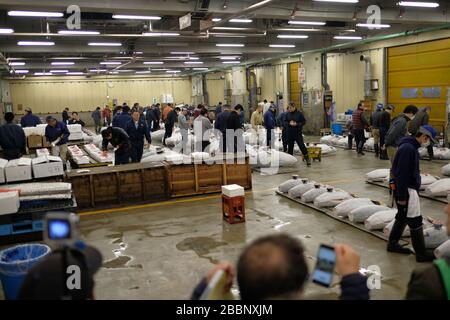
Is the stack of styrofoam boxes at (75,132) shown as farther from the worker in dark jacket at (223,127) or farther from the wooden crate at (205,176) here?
the wooden crate at (205,176)

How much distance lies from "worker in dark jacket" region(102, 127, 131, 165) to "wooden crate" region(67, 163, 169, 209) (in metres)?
0.55

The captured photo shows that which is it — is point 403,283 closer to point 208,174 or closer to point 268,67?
point 208,174

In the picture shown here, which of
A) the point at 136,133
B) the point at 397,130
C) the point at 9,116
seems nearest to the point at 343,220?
the point at 397,130

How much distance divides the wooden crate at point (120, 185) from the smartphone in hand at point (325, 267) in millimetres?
7532

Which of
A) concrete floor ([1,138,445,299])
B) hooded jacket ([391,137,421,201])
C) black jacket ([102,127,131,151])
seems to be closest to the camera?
concrete floor ([1,138,445,299])

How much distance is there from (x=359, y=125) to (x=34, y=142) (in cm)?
1276

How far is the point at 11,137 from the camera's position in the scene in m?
10.1

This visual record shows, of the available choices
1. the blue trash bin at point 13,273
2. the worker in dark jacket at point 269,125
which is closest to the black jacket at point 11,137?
the blue trash bin at point 13,273

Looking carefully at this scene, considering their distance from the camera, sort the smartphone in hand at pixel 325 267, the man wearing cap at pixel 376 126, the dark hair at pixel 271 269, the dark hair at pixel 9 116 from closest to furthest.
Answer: the dark hair at pixel 271 269, the smartphone in hand at pixel 325 267, the dark hair at pixel 9 116, the man wearing cap at pixel 376 126

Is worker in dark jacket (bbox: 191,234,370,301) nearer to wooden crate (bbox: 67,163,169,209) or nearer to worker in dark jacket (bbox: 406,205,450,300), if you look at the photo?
worker in dark jacket (bbox: 406,205,450,300)

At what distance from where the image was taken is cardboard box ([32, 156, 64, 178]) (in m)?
8.12

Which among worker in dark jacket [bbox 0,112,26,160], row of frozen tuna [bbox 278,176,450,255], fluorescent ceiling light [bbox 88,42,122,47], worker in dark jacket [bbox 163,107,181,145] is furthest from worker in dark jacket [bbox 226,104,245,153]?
fluorescent ceiling light [bbox 88,42,122,47]

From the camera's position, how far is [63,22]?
13.5 meters

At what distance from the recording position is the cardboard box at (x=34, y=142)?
17.1 metres
